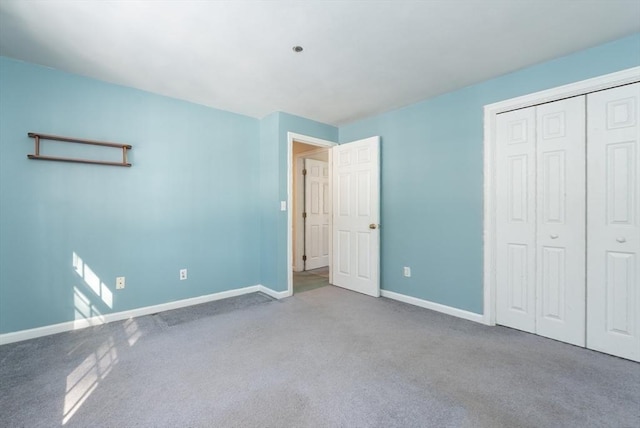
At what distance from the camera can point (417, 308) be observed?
10.8ft

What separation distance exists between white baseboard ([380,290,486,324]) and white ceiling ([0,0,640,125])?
7.66 feet

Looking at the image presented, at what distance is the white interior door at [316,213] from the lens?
5492 mm

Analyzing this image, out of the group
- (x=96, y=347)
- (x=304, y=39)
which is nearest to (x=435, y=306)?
(x=304, y=39)

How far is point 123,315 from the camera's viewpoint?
116 inches

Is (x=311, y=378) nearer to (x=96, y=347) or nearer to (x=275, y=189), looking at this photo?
(x=96, y=347)

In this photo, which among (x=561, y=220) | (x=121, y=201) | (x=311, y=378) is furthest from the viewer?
(x=121, y=201)

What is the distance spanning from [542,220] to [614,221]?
447 millimetres

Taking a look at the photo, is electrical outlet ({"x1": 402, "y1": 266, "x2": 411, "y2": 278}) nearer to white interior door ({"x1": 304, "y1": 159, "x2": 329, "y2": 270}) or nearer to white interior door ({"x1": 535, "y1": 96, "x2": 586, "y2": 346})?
white interior door ({"x1": 535, "y1": 96, "x2": 586, "y2": 346})

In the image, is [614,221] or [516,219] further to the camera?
[516,219]

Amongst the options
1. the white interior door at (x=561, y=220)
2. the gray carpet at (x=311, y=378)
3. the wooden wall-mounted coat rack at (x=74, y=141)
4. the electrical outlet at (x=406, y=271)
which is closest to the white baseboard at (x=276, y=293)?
the gray carpet at (x=311, y=378)

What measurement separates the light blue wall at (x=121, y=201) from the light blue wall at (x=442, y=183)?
183 cm

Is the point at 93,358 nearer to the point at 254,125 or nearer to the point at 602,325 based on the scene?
the point at 254,125

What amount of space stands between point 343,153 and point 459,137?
1587 mm

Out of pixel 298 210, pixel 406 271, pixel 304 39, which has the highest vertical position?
pixel 304 39
